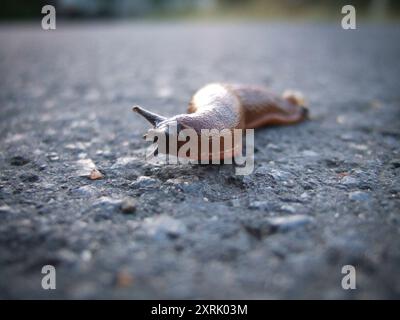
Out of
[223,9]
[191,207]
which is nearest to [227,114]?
[191,207]

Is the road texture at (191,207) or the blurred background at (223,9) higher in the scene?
the blurred background at (223,9)

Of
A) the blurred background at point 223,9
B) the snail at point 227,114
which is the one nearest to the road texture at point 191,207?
the snail at point 227,114

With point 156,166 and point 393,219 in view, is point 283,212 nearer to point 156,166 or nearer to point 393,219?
point 393,219

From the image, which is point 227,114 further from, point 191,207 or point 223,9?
point 223,9

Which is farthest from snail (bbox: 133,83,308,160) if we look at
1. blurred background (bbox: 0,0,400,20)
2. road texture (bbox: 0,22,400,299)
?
blurred background (bbox: 0,0,400,20)

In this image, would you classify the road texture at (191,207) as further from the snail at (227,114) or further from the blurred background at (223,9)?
the blurred background at (223,9)
